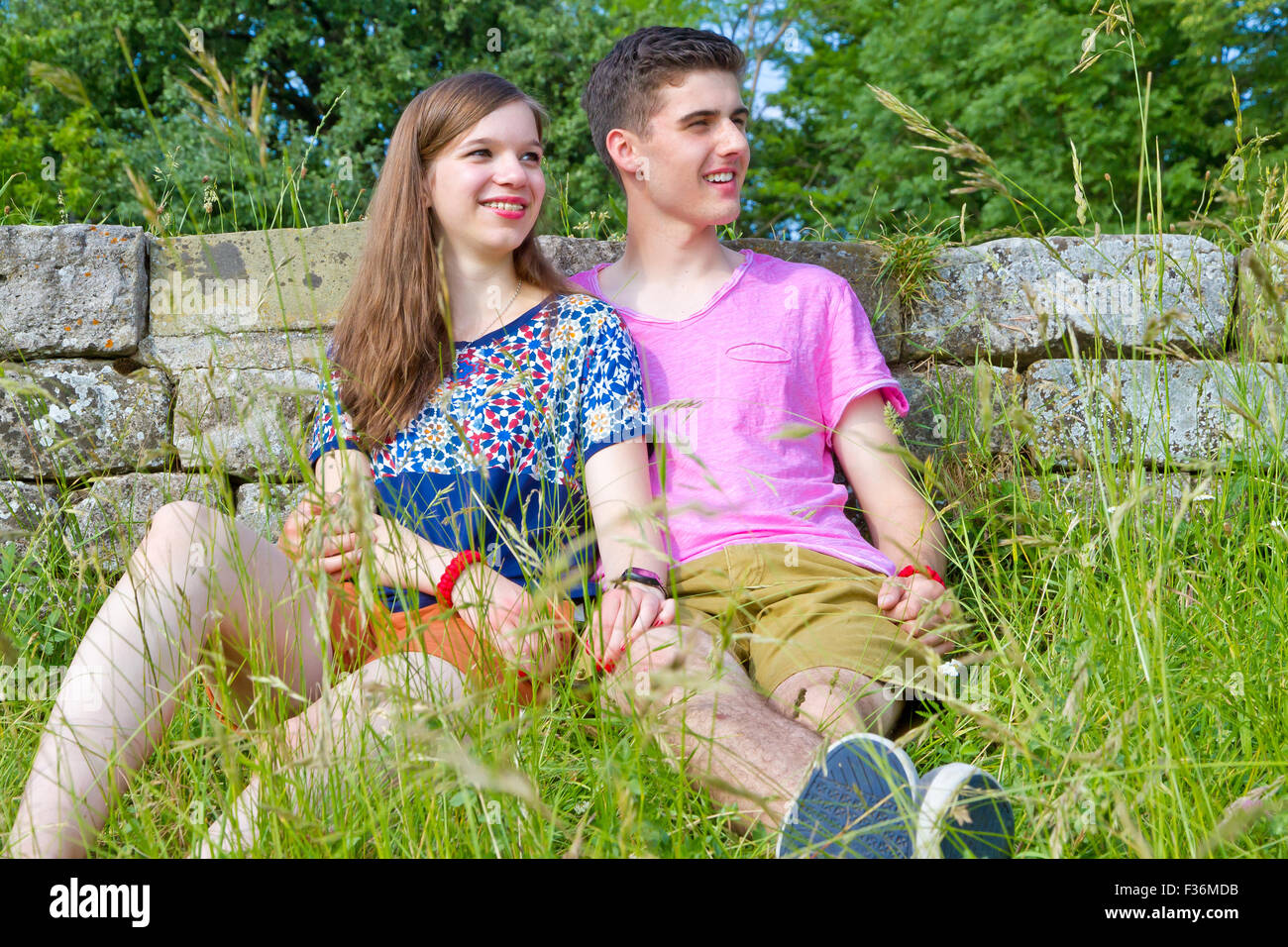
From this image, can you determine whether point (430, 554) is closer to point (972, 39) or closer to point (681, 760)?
point (681, 760)

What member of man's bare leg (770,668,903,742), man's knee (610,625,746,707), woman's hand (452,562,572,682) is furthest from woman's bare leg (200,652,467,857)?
man's bare leg (770,668,903,742)

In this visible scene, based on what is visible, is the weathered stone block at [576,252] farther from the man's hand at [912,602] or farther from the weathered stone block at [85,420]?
the man's hand at [912,602]

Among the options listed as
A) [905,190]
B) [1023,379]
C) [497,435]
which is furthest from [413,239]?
[905,190]

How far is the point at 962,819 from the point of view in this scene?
4.19 ft

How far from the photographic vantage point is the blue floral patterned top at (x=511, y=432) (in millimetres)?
2348

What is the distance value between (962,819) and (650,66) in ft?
6.88

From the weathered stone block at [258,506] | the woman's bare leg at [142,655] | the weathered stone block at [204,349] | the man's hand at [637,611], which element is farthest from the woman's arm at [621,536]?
the weathered stone block at [204,349]

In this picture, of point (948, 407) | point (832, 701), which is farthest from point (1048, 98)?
point (832, 701)

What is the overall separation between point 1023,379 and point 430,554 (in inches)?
73.4

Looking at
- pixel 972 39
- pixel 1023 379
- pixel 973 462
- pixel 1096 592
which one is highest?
pixel 972 39

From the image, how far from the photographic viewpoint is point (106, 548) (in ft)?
9.27

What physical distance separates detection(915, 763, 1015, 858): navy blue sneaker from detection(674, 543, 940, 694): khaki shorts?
0.49 meters

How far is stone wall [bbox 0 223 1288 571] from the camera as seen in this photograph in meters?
2.90

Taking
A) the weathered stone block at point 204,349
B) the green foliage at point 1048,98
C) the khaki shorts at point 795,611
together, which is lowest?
the khaki shorts at point 795,611
